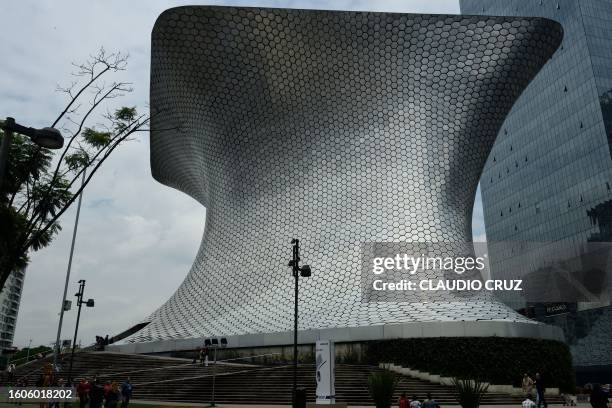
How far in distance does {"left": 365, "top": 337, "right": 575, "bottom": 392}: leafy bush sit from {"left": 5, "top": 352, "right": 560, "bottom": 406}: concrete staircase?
1.13 m

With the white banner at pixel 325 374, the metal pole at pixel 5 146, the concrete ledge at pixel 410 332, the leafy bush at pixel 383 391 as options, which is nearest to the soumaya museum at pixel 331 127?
the concrete ledge at pixel 410 332

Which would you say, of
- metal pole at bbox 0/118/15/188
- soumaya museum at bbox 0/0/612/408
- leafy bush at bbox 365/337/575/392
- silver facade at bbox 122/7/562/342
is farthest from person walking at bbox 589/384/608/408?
silver facade at bbox 122/7/562/342

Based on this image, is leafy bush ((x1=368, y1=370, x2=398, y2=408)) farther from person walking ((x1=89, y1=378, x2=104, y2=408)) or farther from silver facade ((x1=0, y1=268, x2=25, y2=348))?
silver facade ((x1=0, y1=268, x2=25, y2=348))

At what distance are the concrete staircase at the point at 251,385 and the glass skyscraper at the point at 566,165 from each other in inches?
1593

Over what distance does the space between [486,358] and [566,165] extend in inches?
1856

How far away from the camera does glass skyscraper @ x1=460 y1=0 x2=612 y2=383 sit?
179 feet

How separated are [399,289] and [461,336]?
15.7 ft

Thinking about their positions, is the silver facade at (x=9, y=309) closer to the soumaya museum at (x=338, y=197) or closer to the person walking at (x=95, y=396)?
the soumaya museum at (x=338, y=197)

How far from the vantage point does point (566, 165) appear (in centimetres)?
6025

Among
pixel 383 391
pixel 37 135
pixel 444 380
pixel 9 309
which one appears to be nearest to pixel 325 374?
pixel 383 391

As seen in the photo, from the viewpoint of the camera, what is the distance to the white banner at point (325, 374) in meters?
12.8

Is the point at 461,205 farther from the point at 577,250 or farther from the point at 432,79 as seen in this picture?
the point at 577,250

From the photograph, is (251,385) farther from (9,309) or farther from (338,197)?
(9,309)

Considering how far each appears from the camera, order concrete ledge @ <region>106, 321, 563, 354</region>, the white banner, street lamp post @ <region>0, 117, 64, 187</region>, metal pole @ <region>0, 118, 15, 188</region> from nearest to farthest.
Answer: metal pole @ <region>0, 118, 15, 188</region>
street lamp post @ <region>0, 117, 64, 187</region>
the white banner
concrete ledge @ <region>106, 321, 563, 354</region>
